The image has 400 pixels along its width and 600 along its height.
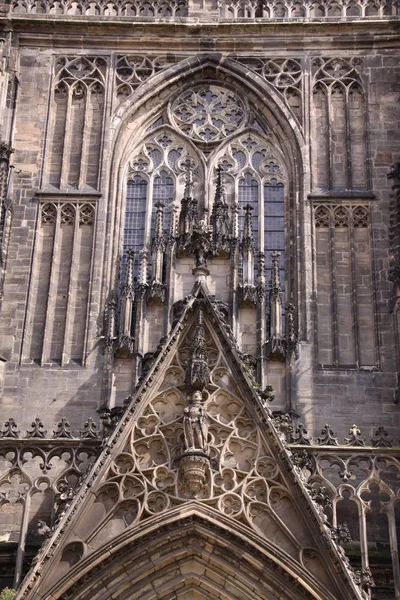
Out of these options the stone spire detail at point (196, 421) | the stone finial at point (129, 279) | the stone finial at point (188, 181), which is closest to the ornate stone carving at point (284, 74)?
the stone finial at point (188, 181)

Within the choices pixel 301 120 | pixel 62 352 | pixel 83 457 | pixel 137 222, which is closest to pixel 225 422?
pixel 83 457

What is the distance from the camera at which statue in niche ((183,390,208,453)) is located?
59.6 feet

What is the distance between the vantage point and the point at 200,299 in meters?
19.7

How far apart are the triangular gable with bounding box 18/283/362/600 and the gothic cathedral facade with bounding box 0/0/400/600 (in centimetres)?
3

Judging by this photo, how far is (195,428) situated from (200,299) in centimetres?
234

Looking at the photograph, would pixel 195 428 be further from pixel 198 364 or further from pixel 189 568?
pixel 189 568

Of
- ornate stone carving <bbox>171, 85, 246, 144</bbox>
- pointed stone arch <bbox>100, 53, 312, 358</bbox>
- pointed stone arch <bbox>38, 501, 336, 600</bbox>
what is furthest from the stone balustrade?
pointed stone arch <bbox>38, 501, 336, 600</bbox>

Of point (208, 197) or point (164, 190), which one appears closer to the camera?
point (208, 197)

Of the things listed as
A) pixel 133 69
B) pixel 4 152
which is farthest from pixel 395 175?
pixel 4 152

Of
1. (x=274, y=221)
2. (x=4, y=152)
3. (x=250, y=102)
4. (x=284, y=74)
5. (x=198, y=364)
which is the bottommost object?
(x=198, y=364)

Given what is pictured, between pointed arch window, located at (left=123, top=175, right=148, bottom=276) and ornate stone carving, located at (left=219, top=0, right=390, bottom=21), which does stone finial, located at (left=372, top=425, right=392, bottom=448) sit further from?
ornate stone carving, located at (left=219, top=0, right=390, bottom=21)

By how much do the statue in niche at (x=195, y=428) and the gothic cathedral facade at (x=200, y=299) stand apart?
4 centimetres

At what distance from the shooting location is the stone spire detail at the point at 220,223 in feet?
71.2

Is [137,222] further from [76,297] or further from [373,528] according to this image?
[373,528]
